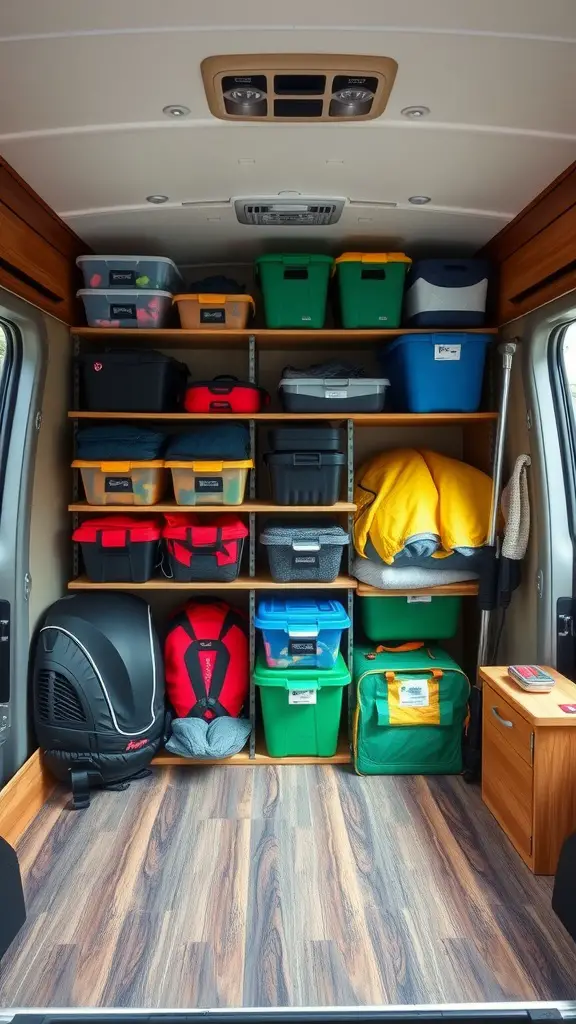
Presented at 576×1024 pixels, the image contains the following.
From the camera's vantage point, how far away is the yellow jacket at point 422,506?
2701 millimetres

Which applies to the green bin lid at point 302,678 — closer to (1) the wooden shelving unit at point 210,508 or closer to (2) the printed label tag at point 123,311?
(1) the wooden shelving unit at point 210,508

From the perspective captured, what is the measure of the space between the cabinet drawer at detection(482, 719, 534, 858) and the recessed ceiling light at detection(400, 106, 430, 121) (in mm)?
1954

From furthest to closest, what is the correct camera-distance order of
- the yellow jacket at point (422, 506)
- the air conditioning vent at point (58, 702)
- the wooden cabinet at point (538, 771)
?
the yellow jacket at point (422, 506), the air conditioning vent at point (58, 702), the wooden cabinet at point (538, 771)

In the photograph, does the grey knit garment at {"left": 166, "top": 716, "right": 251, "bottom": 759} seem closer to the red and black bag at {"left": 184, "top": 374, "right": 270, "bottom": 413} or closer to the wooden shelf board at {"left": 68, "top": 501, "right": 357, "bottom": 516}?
the wooden shelf board at {"left": 68, "top": 501, "right": 357, "bottom": 516}

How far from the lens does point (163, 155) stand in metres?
1.99

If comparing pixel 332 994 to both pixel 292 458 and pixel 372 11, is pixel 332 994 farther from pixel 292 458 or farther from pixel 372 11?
pixel 372 11

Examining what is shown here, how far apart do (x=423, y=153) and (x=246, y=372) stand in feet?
4.82

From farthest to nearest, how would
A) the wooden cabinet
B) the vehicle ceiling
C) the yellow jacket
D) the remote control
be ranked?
the yellow jacket < the remote control < the wooden cabinet < the vehicle ceiling

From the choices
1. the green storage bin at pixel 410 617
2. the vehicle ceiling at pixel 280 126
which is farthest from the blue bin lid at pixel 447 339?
the green storage bin at pixel 410 617

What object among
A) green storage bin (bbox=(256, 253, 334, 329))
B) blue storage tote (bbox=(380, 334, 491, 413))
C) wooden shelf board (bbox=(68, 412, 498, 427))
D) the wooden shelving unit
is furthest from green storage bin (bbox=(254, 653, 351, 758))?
green storage bin (bbox=(256, 253, 334, 329))

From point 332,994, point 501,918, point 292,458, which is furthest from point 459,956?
point 292,458

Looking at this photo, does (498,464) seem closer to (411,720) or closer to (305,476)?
(305,476)

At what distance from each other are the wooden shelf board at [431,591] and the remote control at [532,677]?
436mm

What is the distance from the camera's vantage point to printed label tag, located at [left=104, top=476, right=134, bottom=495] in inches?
109
